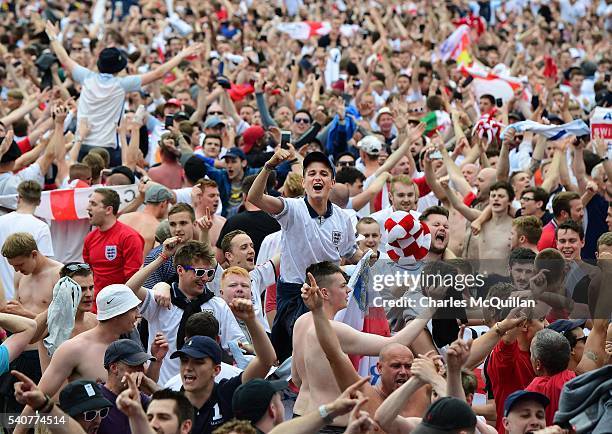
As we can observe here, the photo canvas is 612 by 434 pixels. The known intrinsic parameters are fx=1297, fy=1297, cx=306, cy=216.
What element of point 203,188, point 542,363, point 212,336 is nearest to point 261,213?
point 203,188

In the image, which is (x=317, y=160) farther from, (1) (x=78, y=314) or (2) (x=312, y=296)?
(2) (x=312, y=296)

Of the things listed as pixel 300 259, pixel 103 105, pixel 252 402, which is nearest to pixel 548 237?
pixel 300 259

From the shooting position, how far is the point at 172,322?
8578 millimetres

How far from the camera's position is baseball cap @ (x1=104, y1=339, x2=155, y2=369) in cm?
709

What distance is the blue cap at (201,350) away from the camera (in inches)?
277

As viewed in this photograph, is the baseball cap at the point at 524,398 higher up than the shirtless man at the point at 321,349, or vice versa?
the baseball cap at the point at 524,398

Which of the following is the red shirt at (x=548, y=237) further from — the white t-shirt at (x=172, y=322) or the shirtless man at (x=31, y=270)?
the shirtless man at (x=31, y=270)

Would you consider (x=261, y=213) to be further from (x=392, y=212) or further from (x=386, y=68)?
(x=386, y=68)

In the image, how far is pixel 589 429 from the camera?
606cm

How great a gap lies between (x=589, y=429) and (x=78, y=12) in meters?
22.6

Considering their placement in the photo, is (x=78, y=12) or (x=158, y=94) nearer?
(x=158, y=94)

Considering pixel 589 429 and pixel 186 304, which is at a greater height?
pixel 589 429

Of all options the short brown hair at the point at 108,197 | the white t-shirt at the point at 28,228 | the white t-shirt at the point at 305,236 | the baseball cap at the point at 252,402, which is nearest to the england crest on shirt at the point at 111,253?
the short brown hair at the point at 108,197

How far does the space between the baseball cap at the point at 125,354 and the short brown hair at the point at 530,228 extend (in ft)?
13.7
